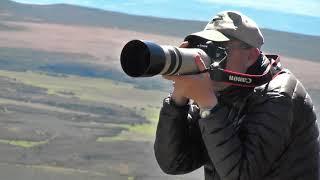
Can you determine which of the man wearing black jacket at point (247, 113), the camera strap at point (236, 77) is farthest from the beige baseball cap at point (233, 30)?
the camera strap at point (236, 77)

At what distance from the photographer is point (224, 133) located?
2480 millimetres

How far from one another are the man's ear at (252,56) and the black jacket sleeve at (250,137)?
0.13 metres

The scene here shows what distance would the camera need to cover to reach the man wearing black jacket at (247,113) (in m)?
2.49

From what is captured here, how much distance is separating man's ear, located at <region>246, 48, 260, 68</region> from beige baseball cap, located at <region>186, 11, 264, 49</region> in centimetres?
2

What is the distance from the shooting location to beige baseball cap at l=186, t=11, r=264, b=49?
→ 2559 mm

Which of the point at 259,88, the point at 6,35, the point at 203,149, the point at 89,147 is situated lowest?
the point at 6,35

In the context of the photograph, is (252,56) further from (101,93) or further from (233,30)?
(101,93)

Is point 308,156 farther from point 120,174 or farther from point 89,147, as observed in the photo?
point 89,147

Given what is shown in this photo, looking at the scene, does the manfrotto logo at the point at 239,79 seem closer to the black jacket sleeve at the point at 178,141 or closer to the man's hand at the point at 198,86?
the man's hand at the point at 198,86

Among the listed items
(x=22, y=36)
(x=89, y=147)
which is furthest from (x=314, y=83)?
(x=22, y=36)

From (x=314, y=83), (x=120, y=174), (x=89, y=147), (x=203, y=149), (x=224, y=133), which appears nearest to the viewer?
(x=224, y=133)

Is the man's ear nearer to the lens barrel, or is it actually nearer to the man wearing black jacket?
the man wearing black jacket

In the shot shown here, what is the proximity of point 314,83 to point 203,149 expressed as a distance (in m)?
20.6

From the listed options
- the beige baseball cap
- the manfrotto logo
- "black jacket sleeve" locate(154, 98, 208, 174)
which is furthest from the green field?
the manfrotto logo
